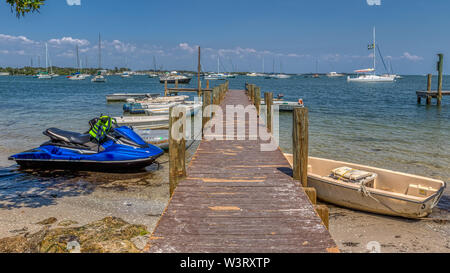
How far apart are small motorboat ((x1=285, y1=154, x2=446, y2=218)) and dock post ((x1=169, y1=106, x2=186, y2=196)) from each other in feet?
13.3

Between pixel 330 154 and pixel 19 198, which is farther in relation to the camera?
pixel 330 154

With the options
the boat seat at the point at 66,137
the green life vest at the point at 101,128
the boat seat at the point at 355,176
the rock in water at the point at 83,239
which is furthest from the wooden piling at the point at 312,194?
the boat seat at the point at 66,137

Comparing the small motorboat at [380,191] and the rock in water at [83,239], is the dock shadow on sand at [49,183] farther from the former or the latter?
the small motorboat at [380,191]

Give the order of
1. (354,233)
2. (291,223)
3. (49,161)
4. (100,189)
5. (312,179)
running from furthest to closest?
(49,161)
(100,189)
(312,179)
(354,233)
(291,223)

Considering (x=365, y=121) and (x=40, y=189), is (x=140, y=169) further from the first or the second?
(x=365, y=121)

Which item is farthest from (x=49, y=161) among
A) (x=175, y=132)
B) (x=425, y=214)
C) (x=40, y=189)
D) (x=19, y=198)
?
(x=425, y=214)

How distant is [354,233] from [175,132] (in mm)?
4125

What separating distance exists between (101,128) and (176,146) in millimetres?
5552

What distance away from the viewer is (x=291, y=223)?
13.0 ft

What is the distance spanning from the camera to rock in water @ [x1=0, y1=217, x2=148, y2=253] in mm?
5691

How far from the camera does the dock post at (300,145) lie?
5461 mm

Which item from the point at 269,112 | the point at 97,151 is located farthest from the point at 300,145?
the point at 97,151

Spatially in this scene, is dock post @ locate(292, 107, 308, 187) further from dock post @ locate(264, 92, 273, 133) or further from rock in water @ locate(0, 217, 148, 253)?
dock post @ locate(264, 92, 273, 133)

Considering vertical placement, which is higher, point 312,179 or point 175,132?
point 175,132
